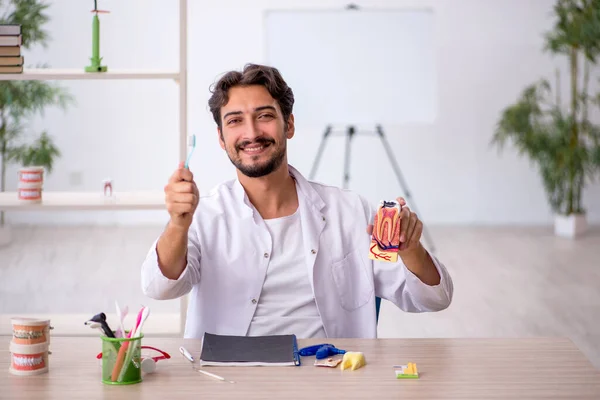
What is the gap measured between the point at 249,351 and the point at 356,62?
5675 mm

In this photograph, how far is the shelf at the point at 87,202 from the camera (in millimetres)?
3240

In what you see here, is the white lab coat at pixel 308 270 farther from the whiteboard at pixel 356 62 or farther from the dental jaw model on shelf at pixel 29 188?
the whiteboard at pixel 356 62

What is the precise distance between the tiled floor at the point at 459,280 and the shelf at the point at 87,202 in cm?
85

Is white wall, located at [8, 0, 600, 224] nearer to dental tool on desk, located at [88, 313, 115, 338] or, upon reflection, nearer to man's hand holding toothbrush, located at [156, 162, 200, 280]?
man's hand holding toothbrush, located at [156, 162, 200, 280]

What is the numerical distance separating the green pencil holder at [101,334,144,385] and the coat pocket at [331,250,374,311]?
71 centimetres

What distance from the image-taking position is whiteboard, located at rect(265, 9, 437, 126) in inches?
276

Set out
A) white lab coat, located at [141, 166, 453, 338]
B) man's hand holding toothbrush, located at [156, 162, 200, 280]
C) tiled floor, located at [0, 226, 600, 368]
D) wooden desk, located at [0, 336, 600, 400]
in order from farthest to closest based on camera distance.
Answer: tiled floor, located at [0, 226, 600, 368] < white lab coat, located at [141, 166, 453, 338] < man's hand holding toothbrush, located at [156, 162, 200, 280] < wooden desk, located at [0, 336, 600, 400]

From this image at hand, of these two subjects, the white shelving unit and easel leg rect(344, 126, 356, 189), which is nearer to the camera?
the white shelving unit

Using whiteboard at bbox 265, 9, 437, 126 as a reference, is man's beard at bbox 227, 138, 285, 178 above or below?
below

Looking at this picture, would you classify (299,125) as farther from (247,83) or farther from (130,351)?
(130,351)

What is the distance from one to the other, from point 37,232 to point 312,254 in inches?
222

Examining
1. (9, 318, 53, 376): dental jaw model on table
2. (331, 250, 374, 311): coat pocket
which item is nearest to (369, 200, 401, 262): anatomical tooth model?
(331, 250, 374, 311): coat pocket

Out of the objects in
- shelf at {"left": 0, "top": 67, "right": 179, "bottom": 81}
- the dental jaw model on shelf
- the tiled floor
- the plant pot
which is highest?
shelf at {"left": 0, "top": 67, "right": 179, "bottom": 81}

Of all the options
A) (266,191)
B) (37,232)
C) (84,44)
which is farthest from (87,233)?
(266,191)
